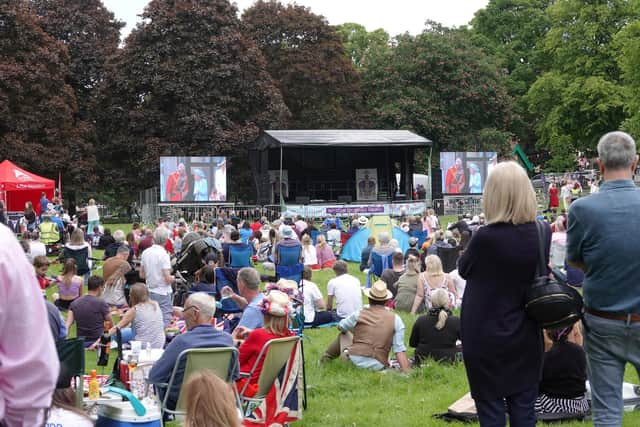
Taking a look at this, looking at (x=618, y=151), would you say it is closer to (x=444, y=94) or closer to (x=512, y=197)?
(x=512, y=197)

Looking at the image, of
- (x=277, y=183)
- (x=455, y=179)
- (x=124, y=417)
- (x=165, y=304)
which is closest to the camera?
(x=124, y=417)

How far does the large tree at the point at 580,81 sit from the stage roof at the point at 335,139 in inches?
476

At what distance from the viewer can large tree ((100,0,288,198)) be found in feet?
123

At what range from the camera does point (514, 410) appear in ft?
12.3

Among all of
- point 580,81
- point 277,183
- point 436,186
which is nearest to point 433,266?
point 277,183

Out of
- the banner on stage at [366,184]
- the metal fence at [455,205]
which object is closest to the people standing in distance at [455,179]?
the metal fence at [455,205]

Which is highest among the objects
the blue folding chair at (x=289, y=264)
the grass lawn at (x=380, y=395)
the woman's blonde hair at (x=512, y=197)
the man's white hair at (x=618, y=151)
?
the man's white hair at (x=618, y=151)

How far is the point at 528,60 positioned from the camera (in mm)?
49625

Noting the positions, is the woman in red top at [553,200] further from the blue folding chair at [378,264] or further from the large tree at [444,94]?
the blue folding chair at [378,264]

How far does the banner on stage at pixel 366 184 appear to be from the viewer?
3662 centimetres

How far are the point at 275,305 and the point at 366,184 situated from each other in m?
31.0

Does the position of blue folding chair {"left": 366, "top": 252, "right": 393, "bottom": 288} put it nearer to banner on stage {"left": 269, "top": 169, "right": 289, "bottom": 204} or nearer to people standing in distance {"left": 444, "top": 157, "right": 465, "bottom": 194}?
people standing in distance {"left": 444, "top": 157, "right": 465, "bottom": 194}

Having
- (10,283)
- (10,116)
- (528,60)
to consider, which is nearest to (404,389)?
(10,283)

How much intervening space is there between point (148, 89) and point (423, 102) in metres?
13.8
